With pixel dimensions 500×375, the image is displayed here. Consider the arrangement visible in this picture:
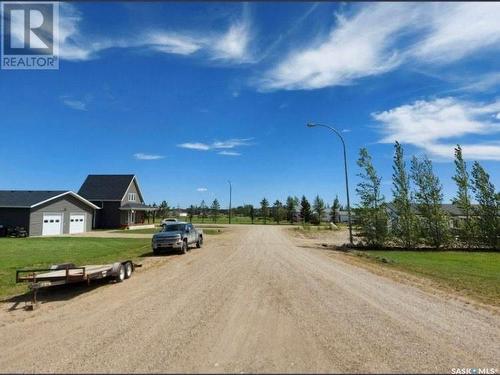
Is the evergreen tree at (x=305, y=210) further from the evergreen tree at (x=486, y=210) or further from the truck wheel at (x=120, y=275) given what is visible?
the truck wheel at (x=120, y=275)

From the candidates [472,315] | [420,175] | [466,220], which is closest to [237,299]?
[472,315]

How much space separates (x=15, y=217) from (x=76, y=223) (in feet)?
25.0

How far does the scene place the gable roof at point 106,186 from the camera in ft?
177

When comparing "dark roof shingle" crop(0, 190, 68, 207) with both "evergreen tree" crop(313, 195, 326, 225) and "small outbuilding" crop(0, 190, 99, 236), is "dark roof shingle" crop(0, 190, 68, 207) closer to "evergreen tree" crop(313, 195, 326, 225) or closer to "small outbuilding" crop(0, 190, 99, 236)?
"small outbuilding" crop(0, 190, 99, 236)

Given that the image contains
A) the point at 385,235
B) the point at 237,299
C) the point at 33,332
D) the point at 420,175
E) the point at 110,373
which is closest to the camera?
the point at 110,373

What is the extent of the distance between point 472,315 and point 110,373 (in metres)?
8.40

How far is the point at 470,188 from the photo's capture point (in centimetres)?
3528

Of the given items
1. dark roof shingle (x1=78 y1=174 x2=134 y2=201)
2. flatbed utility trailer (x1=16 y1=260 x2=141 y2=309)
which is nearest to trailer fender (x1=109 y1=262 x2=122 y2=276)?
flatbed utility trailer (x1=16 y1=260 x2=141 y2=309)

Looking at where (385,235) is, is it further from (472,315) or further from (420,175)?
(472,315)

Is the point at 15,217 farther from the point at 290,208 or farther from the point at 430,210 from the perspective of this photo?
Answer: the point at 290,208

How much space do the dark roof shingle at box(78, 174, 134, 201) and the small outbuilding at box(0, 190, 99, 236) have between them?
636cm

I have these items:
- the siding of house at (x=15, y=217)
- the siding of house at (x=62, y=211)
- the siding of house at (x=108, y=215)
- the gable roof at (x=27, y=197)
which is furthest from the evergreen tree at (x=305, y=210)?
the siding of house at (x=15, y=217)

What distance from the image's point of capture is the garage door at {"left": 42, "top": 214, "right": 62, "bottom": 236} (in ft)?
131

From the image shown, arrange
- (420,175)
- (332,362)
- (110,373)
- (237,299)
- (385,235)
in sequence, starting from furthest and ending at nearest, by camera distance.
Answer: (420,175) → (385,235) → (237,299) → (332,362) → (110,373)
